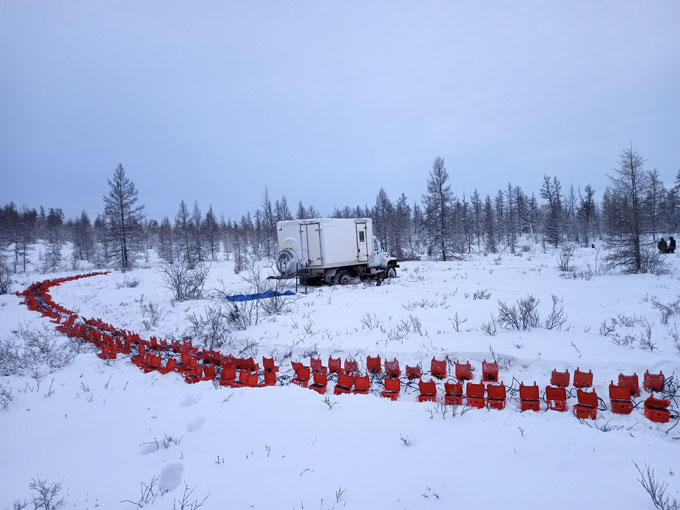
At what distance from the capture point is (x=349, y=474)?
2791 millimetres

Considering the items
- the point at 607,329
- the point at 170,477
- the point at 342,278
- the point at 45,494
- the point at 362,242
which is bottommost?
the point at 170,477

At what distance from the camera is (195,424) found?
3713mm

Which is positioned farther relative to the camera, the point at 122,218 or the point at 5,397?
the point at 122,218

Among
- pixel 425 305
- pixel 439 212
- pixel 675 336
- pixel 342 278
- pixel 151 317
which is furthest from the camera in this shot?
pixel 439 212

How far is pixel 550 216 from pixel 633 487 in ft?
148

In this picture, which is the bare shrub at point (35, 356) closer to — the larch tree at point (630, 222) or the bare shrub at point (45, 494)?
the bare shrub at point (45, 494)

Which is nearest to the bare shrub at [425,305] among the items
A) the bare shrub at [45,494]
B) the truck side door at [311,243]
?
the truck side door at [311,243]

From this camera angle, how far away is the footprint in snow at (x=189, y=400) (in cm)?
429

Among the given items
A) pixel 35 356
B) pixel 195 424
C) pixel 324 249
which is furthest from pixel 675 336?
pixel 324 249

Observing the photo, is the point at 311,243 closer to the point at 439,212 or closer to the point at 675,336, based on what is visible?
the point at 675,336

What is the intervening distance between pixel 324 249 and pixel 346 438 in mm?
10884

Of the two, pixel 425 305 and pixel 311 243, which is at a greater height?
pixel 311 243

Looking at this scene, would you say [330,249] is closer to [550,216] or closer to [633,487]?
[633,487]

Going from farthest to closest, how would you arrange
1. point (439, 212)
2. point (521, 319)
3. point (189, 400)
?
point (439, 212)
point (521, 319)
point (189, 400)
